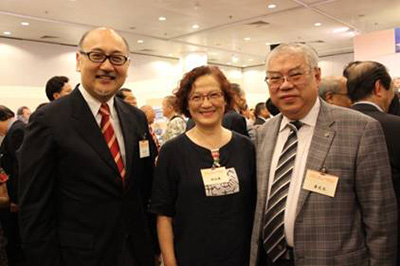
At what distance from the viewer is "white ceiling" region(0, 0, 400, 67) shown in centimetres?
816

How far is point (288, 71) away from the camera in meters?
1.63

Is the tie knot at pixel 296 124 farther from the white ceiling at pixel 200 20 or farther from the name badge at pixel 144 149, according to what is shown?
the white ceiling at pixel 200 20

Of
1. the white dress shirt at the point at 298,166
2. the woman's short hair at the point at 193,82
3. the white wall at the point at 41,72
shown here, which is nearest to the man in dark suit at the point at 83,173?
the woman's short hair at the point at 193,82

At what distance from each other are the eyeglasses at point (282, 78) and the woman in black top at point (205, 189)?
1.04 ft

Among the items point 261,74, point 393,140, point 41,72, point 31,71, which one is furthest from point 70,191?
point 261,74

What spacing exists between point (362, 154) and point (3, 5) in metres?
8.34

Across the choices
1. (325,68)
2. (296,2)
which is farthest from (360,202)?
(325,68)

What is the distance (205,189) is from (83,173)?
1.88 ft

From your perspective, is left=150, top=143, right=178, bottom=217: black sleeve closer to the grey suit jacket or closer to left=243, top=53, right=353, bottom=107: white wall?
the grey suit jacket

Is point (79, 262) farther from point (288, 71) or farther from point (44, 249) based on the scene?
point (288, 71)

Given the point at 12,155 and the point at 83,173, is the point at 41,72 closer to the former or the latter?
the point at 12,155

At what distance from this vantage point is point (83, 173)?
163cm

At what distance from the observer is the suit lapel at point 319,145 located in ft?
5.11

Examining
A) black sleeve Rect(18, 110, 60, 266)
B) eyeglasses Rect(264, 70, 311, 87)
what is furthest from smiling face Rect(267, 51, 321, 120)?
black sleeve Rect(18, 110, 60, 266)
